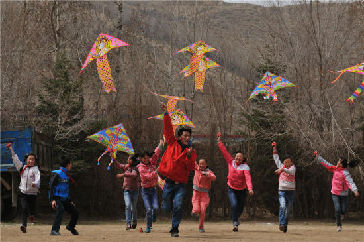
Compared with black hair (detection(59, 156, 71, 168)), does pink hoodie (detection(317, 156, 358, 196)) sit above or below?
below

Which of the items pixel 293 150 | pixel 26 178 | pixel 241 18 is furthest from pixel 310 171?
pixel 241 18

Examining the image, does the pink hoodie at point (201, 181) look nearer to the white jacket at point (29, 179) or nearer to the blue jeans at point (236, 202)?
the blue jeans at point (236, 202)

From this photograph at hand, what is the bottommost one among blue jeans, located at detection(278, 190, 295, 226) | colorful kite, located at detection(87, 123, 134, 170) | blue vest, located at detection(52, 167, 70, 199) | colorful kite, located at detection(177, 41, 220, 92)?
blue jeans, located at detection(278, 190, 295, 226)

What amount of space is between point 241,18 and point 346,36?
14332cm

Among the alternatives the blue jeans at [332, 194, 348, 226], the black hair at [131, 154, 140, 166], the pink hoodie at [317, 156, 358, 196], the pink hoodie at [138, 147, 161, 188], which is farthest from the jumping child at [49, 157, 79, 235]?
the blue jeans at [332, 194, 348, 226]

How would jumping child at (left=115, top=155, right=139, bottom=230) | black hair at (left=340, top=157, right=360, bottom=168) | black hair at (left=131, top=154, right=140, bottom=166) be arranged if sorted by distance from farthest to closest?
black hair at (left=340, top=157, right=360, bottom=168), black hair at (left=131, top=154, right=140, bottom=166), jumping child at (left=115, top=155, right=139, bottom=230)

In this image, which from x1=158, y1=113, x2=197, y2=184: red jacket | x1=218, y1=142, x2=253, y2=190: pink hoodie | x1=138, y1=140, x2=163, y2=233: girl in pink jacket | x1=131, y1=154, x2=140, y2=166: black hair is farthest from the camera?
x1=131, y1=154, x2=140, y2=166: black hair

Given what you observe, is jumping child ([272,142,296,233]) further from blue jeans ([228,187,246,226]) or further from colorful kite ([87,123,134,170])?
colorful kite ([87,123,134,170])

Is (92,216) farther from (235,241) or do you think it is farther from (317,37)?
(235,241)

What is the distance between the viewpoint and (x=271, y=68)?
27.4m

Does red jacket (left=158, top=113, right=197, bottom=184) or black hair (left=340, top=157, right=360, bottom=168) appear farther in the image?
black hair (left=340, top=157, right=360, bottom=168)

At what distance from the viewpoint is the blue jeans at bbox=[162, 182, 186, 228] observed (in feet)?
38.4

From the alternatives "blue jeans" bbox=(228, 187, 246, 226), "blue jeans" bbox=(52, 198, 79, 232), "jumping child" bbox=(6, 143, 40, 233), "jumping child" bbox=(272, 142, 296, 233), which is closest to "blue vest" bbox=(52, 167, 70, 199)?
"blue jeans" bbox=(52, 198, 79, 232)

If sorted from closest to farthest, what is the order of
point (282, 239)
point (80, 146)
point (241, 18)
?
point (282, 239) → point (80, 146) → point (241, 18)
